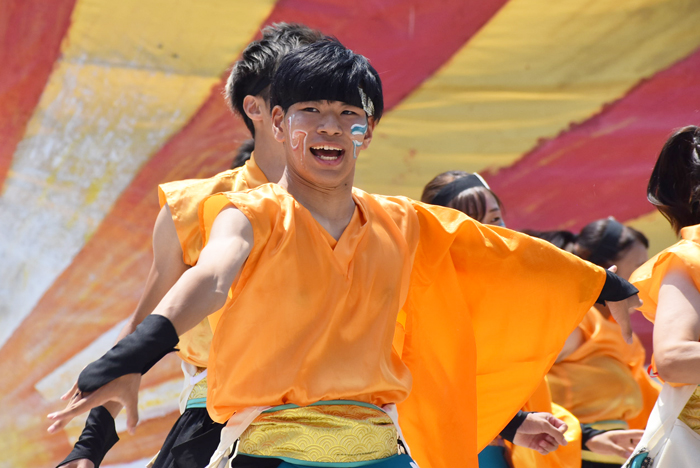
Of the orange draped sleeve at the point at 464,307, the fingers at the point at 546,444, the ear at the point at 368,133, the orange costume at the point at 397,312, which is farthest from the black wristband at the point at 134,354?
the fingers at the point at 546,444

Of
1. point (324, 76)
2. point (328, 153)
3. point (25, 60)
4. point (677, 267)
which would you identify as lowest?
point (677, 267)

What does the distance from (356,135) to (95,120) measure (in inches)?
77.9

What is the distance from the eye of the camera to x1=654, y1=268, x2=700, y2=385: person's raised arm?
1868 millimetres

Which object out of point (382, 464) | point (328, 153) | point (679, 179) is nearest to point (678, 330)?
point (679, 179)

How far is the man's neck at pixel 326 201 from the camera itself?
1690mm

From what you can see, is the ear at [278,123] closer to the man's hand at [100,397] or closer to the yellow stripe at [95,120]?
the man's hand at [100,397]

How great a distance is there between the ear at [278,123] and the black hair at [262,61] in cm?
48

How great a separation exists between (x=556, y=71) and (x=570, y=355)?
1318 millimetres

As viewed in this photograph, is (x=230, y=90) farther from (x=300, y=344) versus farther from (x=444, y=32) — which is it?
(x=444, y=32)

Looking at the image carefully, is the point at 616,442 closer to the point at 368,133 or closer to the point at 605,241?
the point at 605,241

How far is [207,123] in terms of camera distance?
11.5 ft

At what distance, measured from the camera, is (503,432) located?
90.0 inches

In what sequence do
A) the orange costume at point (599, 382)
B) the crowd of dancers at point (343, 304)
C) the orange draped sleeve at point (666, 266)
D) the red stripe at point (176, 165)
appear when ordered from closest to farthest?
the crowd of dancers at point (343, 304) → the orange draped sleeve at point (666, 266) → the orange costume at point (599, 382) → the red stripe at point (176, 165)

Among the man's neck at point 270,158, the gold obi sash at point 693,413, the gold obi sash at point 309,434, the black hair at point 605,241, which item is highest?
the man's neck at point 270,158
